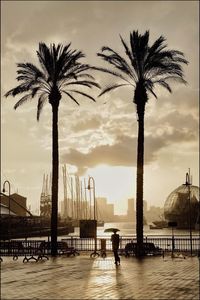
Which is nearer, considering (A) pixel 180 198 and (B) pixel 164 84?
(B) pixel 164 84

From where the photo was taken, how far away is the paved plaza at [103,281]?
14.4 metres

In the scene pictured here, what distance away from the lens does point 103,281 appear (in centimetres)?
1772

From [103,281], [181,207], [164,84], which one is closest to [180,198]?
[181,207]

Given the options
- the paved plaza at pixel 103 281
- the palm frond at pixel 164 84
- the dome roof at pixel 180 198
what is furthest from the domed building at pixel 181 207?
the paved plaza at pixel 103 281

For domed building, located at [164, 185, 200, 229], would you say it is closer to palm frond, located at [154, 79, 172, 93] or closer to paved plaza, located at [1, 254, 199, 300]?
palm frond, located at [154, 79, 172, 93]

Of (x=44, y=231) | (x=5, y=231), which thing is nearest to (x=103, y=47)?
(x=5, y=231)

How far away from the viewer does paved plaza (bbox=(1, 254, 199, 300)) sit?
14.4 metres

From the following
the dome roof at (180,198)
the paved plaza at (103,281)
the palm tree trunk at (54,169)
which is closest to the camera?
the paved plaza at (103,281)

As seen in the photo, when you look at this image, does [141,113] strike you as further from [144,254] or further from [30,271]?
[30,271]

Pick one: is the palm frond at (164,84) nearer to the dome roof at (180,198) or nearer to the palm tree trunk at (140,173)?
the palm tree trunk at (140,173)

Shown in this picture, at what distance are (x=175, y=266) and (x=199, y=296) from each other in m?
9.39

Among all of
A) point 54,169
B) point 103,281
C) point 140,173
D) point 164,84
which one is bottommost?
point 103,281

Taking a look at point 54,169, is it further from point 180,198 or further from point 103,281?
point 180,198

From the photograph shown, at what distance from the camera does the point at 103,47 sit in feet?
111
